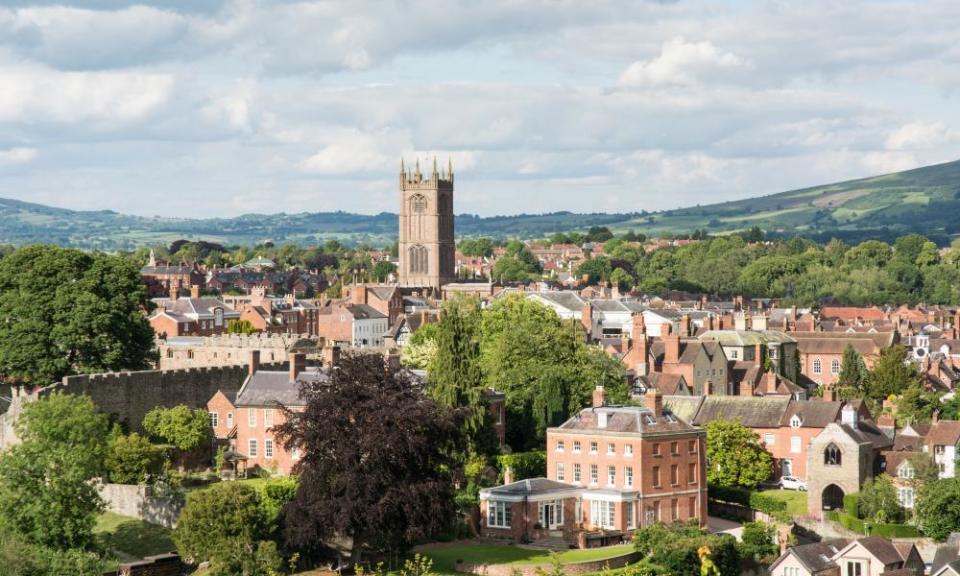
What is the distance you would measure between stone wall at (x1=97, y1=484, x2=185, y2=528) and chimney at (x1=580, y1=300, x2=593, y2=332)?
4958 cm

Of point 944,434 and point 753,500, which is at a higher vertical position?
point 944,434

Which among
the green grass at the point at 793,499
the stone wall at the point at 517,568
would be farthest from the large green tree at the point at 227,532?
the green grass at the point at 793,499

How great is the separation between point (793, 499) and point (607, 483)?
10521 millimetres

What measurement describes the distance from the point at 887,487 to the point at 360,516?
75.1ft

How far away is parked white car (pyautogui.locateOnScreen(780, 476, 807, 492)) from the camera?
2638 inches

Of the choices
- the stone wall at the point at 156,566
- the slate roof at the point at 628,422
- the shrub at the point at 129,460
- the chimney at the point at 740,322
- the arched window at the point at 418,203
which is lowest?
the stone wall at the point at 156,566

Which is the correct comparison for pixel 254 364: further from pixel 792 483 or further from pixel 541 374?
pixel 792 483

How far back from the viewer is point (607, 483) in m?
58.1

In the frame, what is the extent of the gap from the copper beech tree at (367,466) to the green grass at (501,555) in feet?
3.61

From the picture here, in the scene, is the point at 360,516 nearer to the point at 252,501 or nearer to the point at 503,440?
the point at 252,501

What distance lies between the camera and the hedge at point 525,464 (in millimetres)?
61094

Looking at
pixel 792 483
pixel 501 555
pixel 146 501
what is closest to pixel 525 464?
pixel 501 555

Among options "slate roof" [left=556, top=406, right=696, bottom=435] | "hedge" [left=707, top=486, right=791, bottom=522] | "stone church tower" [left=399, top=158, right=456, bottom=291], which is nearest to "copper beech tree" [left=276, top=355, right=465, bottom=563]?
"slate roof" [left=556, top=406, right=696, bottom=435]

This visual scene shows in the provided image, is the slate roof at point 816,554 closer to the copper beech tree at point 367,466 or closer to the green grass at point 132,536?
the copper beech tree at point 367,466
